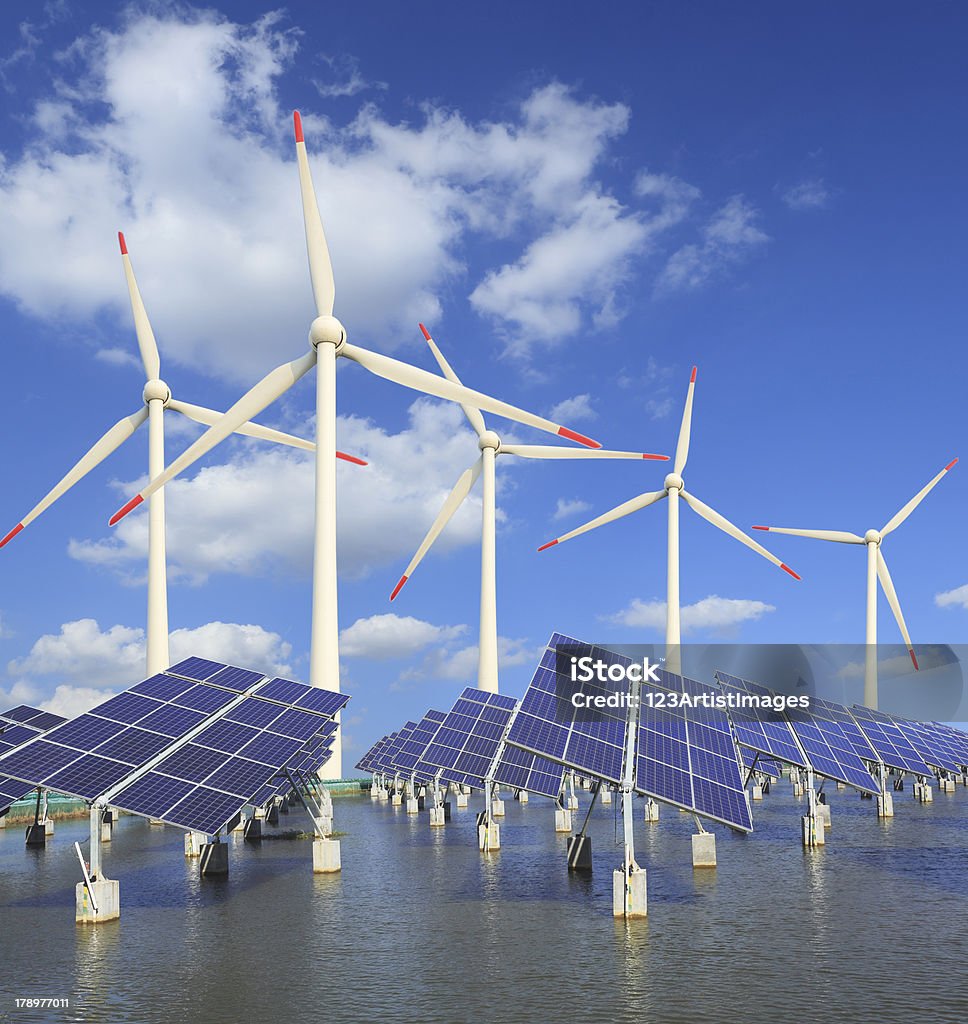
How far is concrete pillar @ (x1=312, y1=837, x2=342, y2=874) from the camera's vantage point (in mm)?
50737

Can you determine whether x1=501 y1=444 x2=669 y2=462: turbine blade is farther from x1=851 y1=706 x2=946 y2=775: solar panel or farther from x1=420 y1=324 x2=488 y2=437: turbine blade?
x1=851 y1=706 x2=946 y2=775: solar panel

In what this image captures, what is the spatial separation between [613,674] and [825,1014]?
86.1ft

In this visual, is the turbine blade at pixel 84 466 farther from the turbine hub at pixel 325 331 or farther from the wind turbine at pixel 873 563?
the wind turbine at pixel 873 563

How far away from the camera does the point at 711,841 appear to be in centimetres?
4953

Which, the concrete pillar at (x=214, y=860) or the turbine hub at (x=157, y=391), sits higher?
the turbine hub at (x=157, y=391)

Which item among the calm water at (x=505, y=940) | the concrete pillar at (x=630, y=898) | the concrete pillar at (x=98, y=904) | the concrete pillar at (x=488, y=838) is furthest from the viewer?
the concrete pillar at (x=488, y=838)

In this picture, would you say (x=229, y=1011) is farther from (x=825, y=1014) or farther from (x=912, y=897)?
(x=912, y=897)

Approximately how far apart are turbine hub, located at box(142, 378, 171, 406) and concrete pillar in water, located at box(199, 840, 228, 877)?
8878 cm

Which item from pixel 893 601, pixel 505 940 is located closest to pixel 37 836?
pixel 505 940

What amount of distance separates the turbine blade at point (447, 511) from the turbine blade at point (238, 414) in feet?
94.9

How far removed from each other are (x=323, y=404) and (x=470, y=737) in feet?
137

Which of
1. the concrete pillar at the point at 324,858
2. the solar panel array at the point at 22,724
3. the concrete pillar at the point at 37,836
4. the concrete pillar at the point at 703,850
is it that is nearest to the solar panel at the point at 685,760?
the concrete pillar at the point at 703,850

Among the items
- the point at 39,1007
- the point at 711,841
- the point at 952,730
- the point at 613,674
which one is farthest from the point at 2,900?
the point at 952,730

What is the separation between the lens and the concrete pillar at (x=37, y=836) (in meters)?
69.1
